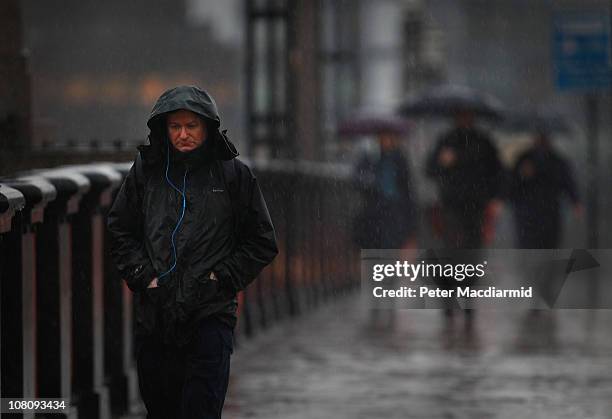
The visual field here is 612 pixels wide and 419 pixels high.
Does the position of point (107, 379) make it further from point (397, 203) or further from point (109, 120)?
point (109, 120)

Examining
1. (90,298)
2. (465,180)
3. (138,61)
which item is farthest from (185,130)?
(138,61)

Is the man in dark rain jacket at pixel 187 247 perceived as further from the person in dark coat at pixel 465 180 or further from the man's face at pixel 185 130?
the person in dark coat at pixel 465 180

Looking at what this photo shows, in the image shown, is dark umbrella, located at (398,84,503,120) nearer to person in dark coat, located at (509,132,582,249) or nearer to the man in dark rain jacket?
person in dark coat, located at (509,132,582,249)

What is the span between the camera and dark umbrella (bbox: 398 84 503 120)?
17.5m

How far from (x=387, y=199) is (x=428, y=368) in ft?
15.8

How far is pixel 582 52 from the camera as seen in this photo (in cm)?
1886

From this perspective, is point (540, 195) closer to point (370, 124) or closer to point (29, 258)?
point (370, 124)

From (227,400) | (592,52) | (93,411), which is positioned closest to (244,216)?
(93,411)

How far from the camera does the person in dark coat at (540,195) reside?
618 inches

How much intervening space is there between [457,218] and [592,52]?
499 cm

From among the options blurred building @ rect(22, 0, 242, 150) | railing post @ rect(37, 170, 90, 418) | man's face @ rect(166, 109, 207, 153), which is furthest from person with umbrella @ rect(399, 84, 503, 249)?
blurred building @ rect(22, 0, 242, 150)

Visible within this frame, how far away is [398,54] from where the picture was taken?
4509cm

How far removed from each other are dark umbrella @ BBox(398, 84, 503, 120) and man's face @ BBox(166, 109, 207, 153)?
1116 centimetres

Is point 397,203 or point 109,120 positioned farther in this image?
point 109,120
